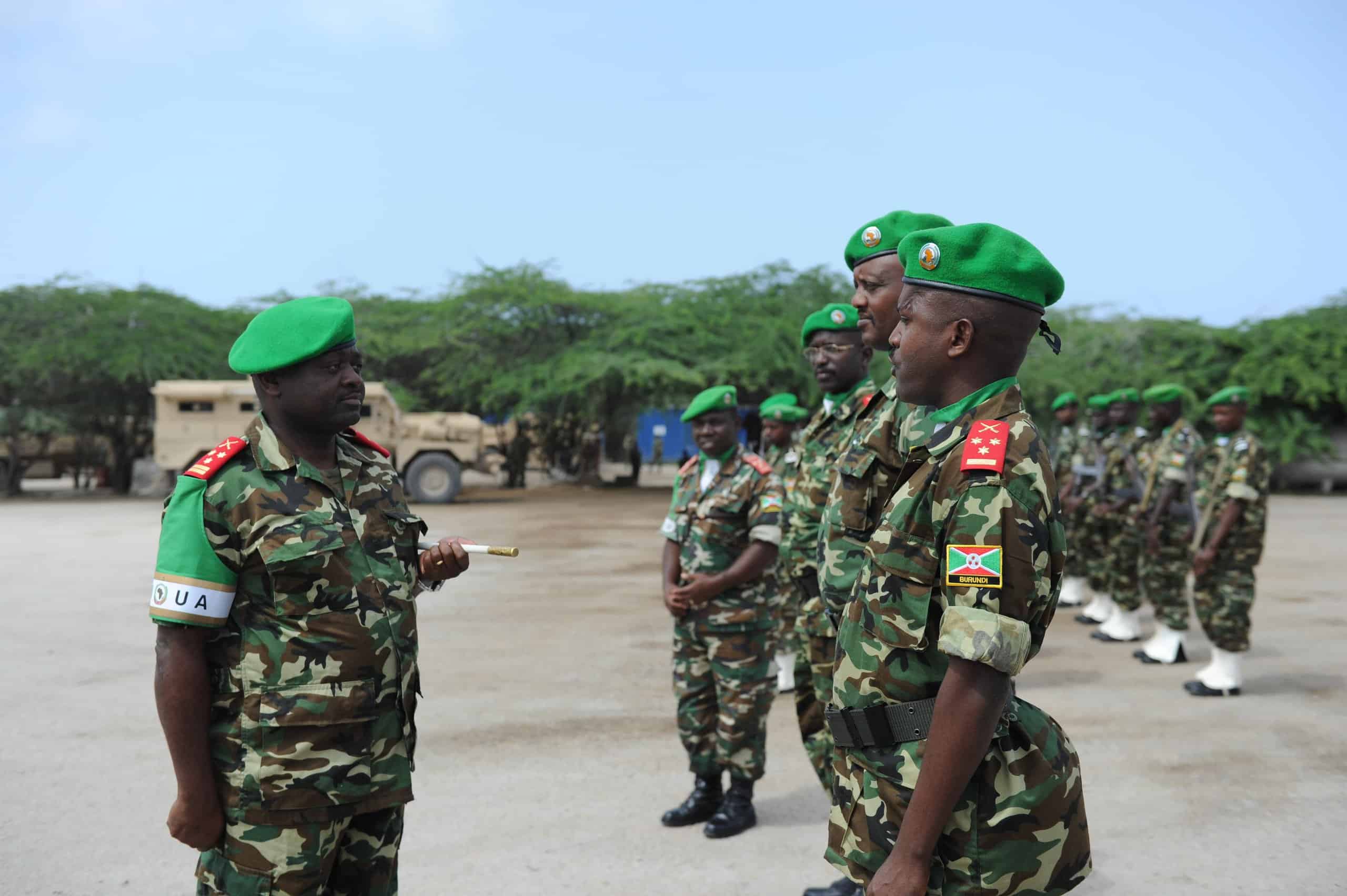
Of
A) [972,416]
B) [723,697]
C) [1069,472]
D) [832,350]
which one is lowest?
[723,697]

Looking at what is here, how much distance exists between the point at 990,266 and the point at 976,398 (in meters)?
0.24

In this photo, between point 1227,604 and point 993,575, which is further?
point 1227,604

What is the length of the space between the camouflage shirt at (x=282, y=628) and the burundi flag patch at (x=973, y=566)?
4.23 ft

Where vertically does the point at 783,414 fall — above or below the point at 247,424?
above

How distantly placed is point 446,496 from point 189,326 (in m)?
9.08

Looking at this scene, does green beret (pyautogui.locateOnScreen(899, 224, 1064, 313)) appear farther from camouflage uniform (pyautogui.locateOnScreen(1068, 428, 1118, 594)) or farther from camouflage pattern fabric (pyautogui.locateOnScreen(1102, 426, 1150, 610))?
camouflage uniform (pyautogui.locateOnScreen(1068, 428, 1118, 594))

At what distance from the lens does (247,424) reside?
62.1 feet

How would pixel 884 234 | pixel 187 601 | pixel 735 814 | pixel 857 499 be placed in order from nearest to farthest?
pixel 187 601, pixel 857 499, pixel 884 234, pixel 735 814

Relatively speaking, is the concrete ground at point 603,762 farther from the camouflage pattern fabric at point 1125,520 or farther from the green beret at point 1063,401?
the green beret at point 1063,401

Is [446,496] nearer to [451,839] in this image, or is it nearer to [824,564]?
[451,839]

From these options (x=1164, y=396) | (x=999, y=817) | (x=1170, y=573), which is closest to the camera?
(x=999, y=817)

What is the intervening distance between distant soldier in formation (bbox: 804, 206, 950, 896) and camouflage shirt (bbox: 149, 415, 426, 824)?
3.69 feet

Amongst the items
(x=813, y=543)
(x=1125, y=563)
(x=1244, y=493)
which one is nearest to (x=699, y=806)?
(x=813, y=543)

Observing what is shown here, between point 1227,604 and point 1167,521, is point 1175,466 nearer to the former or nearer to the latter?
point 1167,521
